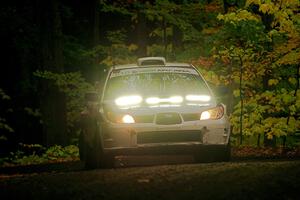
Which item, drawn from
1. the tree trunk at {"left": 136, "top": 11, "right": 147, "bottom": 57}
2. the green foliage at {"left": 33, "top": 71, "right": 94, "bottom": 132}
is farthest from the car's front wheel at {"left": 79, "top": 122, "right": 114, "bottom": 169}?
the tree trunk at {"left": 136, "top": 11, "right": 147, "bottom": 57}

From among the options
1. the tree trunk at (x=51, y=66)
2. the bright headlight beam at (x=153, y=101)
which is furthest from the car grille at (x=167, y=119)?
the tree trunk at (x=51, y=66)

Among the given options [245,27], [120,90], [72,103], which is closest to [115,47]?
[72,103]

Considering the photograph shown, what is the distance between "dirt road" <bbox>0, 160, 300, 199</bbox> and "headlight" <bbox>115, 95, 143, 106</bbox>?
1750 mm

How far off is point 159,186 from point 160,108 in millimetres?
3040

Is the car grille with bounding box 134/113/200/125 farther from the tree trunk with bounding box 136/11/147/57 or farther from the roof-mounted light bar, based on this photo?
the tree trunk with bounding box 136/11/147/57

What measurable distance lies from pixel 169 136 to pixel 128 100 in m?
0.86

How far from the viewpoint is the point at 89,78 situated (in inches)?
1240

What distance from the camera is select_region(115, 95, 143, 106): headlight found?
9578 millimetres

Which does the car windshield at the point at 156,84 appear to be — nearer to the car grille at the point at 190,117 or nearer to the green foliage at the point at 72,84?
the car grille at the point at 190,117

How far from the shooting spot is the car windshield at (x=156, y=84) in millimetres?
10422

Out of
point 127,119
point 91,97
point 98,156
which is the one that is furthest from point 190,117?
point 91,97

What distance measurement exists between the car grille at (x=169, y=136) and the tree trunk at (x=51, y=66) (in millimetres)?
9904

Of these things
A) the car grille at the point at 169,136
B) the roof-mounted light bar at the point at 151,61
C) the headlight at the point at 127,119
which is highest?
the roof-mounted light bar at the point at 151,61

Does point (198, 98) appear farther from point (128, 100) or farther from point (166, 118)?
point (128, 100)
